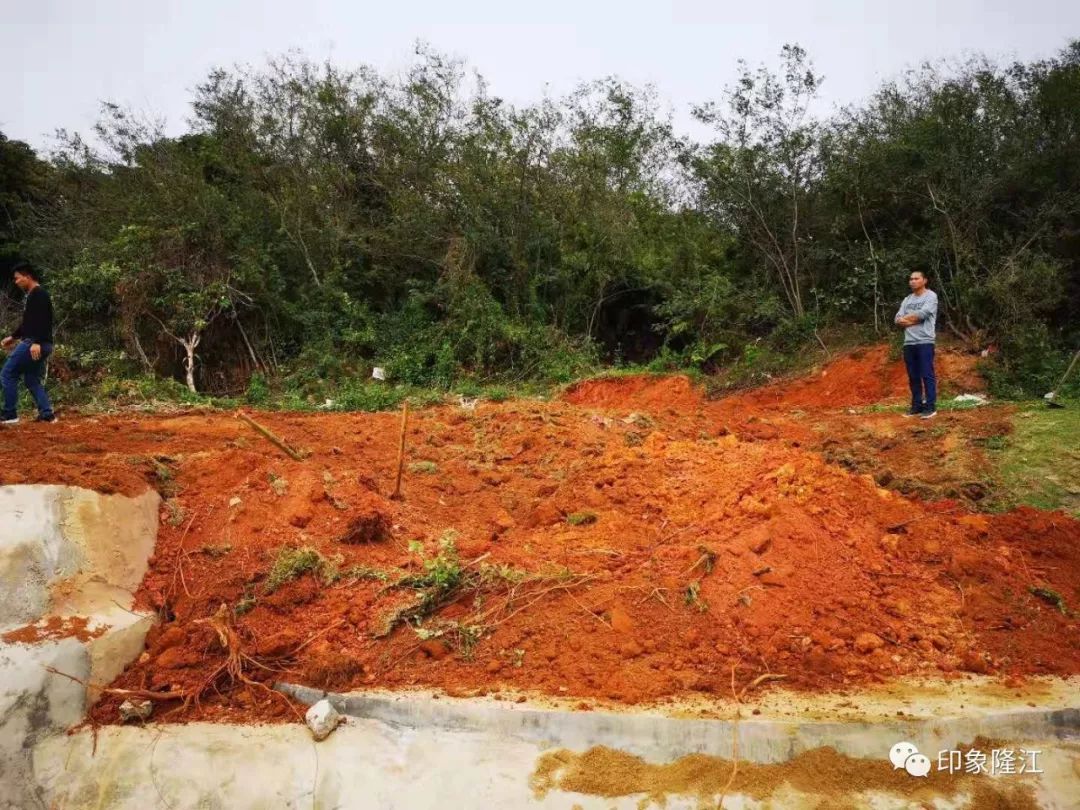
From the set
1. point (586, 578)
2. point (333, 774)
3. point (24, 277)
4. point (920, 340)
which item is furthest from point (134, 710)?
point (920, 340)

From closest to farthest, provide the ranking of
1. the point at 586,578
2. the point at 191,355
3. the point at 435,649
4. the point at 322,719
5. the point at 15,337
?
the point at 322,719 → the point at 435,649 → the point at 586,578 → the point at 15,337 → the point at 191,355

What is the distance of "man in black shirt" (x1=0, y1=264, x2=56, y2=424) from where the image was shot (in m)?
5.89

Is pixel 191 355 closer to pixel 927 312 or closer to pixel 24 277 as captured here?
pixel 24 277

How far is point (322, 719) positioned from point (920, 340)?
6.03m

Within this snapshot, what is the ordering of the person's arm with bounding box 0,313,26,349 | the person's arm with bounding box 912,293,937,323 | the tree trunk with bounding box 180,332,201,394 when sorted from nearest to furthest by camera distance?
1. the person's arm with bounding box 0,313,26,349
2. the person's arm with bounding box 912,293,937,323
3. the tree trunk with bounding box 180,332,201,394

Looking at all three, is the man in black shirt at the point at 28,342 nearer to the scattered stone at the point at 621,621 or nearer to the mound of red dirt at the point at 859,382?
the scattered stone at the point at 621,621

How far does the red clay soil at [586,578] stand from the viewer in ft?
10.9

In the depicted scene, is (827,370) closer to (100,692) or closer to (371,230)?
(371,230)

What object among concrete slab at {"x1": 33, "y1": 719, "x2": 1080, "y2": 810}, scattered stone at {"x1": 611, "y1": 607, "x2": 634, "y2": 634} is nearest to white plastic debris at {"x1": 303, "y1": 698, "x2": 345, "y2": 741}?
concrete slab at {"x1": 33, "y1": 719, "x2": 1080, "y2": 810}

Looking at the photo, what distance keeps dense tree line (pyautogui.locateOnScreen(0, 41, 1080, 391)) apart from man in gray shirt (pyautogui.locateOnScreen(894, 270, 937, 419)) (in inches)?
154

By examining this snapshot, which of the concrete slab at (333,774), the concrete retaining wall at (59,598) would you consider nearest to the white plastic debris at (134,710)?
the concrete slab at (333,774)

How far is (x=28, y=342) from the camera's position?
19.4 ft

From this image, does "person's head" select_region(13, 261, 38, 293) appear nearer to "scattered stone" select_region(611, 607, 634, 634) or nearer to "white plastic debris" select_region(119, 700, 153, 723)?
"white plastic debris" select_region(119, 700, 153, 723)

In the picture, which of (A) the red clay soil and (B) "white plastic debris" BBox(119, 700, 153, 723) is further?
(A) the red clay soil
